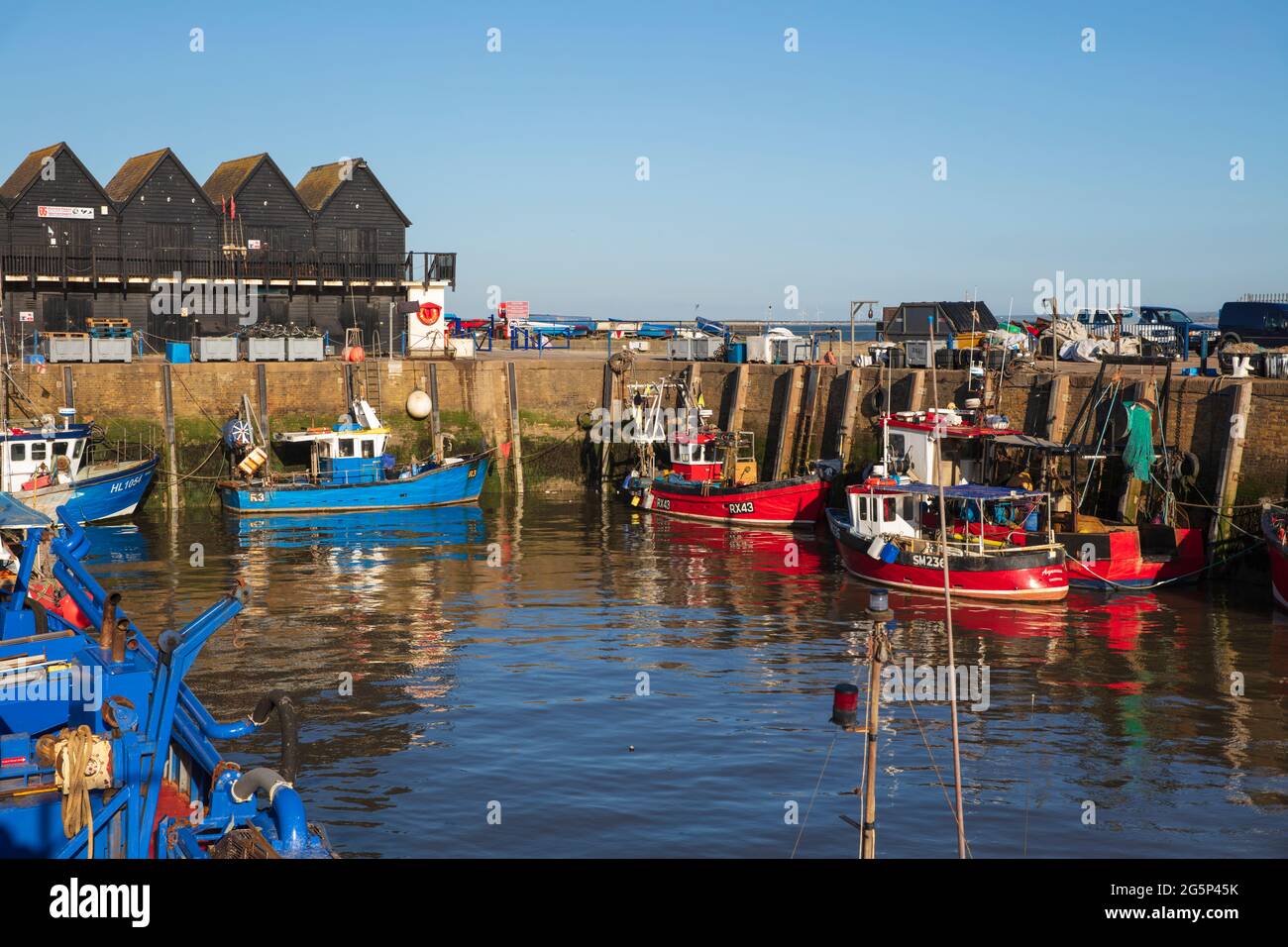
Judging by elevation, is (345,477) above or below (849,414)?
below

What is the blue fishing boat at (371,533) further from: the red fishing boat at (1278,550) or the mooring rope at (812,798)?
the red fishing boat at (1278,550)

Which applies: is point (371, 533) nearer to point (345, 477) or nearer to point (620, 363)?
point (345, 477)

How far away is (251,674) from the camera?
21953mm

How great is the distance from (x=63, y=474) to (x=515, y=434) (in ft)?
46.4

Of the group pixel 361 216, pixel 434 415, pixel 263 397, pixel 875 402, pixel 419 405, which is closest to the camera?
pixel 875 402

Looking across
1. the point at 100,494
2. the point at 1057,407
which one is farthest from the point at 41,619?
the point at 1057,407

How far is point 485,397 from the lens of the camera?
44844mm

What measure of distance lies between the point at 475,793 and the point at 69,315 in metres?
35.8

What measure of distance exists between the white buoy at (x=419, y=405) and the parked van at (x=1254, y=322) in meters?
24.7

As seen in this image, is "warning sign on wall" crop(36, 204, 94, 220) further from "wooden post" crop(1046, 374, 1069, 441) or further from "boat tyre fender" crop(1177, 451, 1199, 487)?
"boat tyre fender" crop(1177, 451, 1199, 487)

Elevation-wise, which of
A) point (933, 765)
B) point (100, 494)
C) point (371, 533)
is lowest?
point (933, 765)

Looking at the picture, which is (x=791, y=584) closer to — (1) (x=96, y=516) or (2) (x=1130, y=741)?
(2) (x=1130, y=741)

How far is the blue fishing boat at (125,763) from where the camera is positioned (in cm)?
1037

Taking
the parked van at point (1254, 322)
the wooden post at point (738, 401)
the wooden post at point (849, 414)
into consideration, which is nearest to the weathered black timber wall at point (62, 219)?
the wooden post at point (738, 401)
